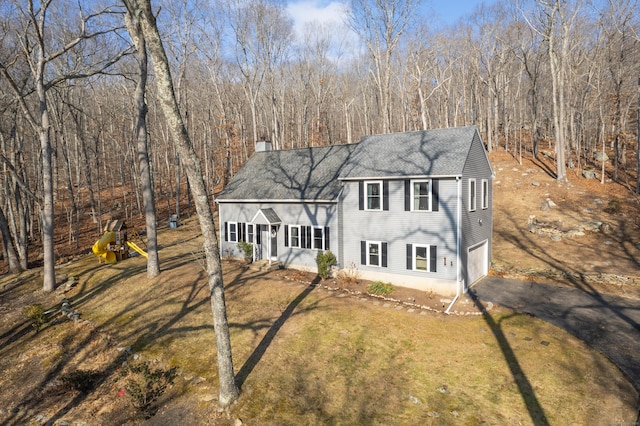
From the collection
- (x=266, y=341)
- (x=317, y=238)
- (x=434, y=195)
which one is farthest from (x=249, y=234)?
(x=434, y=195)

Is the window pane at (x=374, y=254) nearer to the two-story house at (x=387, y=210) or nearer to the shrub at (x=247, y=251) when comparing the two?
the two-story house at (x=387, y=210)

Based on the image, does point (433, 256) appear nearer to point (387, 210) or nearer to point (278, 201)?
point (387, 210)

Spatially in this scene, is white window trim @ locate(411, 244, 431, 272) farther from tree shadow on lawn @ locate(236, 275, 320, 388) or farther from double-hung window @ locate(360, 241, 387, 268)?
tree shadow on lawn @ locate(236, 275, 320, 388)

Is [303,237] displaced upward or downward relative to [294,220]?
downward

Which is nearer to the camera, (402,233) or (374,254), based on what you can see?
(402,233)

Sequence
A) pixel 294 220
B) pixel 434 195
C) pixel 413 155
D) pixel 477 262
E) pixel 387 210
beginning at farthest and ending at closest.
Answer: pixel 294 220 → pixel 477 262 → pixel 413 155 → pixel 387 210 → pixel 434 195

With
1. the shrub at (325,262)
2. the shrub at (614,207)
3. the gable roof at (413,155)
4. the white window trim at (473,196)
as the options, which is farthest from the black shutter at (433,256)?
the shrub at (614,207)

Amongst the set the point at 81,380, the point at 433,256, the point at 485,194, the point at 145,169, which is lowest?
the point at 81,380
